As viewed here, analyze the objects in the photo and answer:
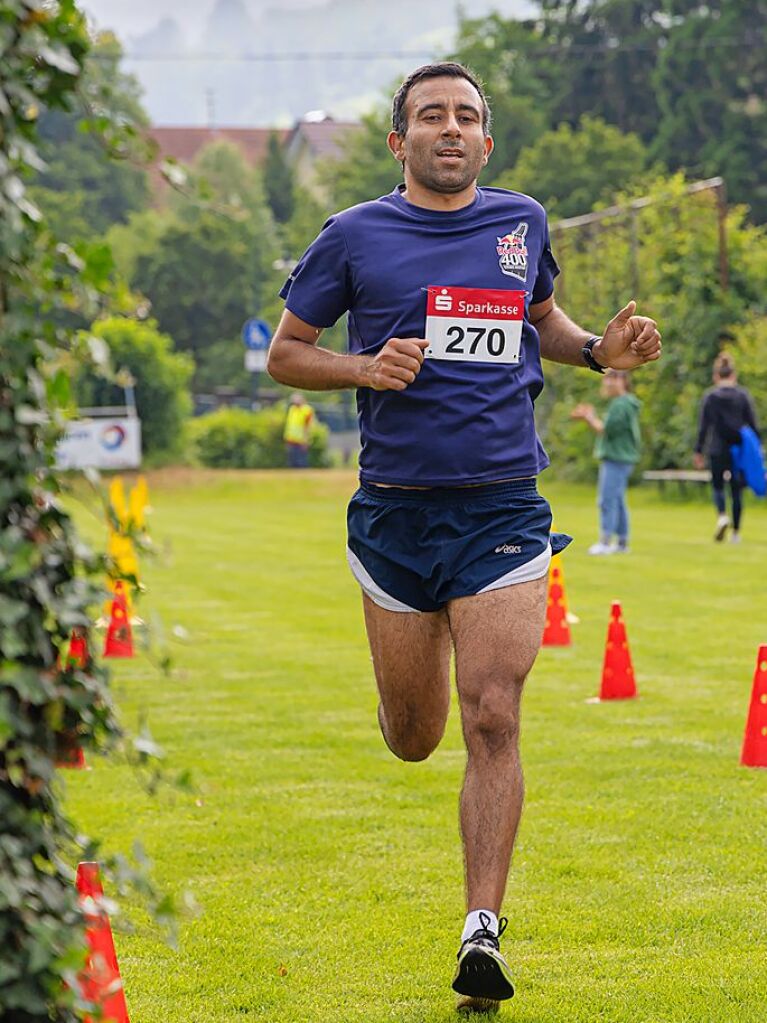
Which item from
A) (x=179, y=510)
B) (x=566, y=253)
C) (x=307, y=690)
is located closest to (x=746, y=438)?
(x=307, y=690)

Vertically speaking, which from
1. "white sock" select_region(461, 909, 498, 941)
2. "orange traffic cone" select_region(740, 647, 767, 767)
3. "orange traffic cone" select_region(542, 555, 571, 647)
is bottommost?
"orange traffic cone" select_region(542, 555, 571, 647)

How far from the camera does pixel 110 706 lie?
280 cm

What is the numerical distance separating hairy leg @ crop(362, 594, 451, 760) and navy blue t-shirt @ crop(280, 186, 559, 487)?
0.39 meters

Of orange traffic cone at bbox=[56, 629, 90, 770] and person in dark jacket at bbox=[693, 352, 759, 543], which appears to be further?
person in dark jacket at bbox=[693, 352, 759, 543]

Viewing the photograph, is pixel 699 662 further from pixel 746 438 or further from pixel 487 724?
pixel 746 438

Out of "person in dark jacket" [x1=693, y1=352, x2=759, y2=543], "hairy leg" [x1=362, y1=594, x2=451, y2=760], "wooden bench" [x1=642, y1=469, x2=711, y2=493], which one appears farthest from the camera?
"wooden bench" [x1=642, y1=469, x2=711, y2=493]

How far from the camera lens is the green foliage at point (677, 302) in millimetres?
32562

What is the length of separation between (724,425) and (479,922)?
17056 millimetres

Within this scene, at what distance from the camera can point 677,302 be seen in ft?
109

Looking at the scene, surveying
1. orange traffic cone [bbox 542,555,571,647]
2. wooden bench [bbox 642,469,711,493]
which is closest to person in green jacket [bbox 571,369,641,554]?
orange traffic cone [bbox 542,555,571,647]

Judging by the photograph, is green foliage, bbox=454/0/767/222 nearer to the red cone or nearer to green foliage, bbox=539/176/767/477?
green foliage, bbox=539/176/767/477

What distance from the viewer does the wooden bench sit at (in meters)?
30.2

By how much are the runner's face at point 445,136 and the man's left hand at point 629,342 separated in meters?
0.60

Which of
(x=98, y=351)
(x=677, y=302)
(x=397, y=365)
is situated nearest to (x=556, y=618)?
(x=397, y=365)
